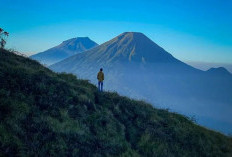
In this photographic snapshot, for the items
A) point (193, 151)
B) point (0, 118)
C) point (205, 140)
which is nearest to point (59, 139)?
point (0, 118)

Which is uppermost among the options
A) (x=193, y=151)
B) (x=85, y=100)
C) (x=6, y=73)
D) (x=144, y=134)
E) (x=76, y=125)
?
(x=6, y=73)

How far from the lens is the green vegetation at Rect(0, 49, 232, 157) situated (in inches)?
331

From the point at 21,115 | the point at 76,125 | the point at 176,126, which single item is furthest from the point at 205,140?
the point at 21,115

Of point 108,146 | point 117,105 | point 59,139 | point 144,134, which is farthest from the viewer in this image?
point 117,105

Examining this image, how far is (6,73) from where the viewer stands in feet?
37.8

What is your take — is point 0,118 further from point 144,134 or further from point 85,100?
point 144,134

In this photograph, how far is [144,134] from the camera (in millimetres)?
12805

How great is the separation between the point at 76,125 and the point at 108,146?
1.80 meters

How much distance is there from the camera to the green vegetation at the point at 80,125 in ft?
27.6

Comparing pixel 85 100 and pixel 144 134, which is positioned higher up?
pixel 85 100

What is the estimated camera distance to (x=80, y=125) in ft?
34.6

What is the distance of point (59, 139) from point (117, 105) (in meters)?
6.17

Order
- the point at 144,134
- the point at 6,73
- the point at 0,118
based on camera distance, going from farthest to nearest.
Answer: the point at 144,134 → the point at 6,73 → the point at 0,118

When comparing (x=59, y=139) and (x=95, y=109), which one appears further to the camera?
(x=95, y=109)
